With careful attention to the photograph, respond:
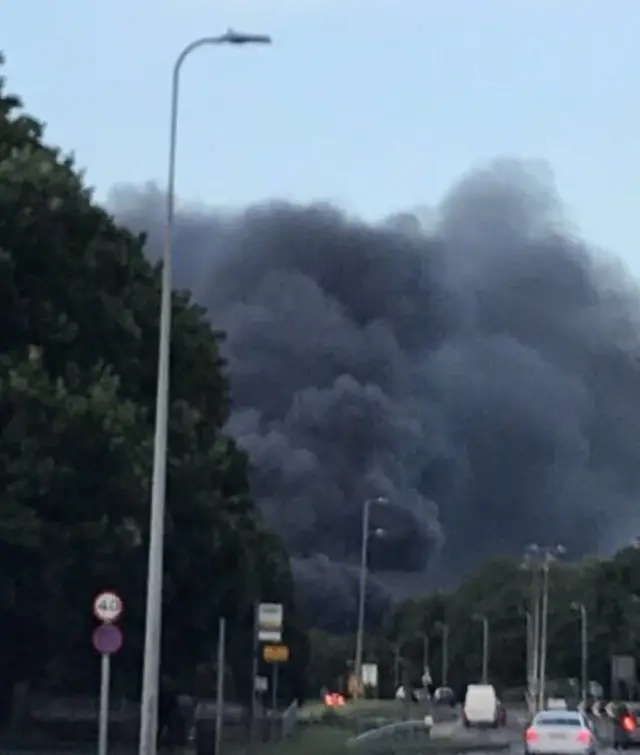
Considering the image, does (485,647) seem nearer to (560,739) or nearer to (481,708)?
(481,708)

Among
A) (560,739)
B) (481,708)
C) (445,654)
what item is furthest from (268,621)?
(445,654)

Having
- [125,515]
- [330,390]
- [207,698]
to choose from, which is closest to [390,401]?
[330,390]

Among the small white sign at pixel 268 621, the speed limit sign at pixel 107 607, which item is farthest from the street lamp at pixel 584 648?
the speed limit sign at pixel 107 607

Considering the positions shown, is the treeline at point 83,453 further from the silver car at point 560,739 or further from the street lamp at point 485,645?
the street lamp at point 485,645

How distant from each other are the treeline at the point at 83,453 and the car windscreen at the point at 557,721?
8490 mm

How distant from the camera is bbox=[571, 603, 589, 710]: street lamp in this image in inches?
5748

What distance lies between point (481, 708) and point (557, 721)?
52481 mm

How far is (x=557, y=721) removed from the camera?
176 feet

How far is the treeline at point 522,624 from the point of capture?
156m

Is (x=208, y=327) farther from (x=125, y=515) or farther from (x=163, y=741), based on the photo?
(x=125, y=515)

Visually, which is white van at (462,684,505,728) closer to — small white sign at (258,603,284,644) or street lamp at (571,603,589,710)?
street lamp at (571,603,589,710)

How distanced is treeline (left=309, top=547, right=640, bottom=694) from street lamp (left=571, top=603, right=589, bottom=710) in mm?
385

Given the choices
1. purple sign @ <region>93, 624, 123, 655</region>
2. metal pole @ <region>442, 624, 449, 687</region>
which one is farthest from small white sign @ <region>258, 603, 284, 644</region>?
metal pole @ <region>442, 624, 449, 687</region>

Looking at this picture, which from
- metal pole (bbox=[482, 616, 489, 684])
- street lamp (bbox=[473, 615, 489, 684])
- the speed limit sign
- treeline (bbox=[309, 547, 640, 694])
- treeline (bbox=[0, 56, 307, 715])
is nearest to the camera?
the speed limit sign
